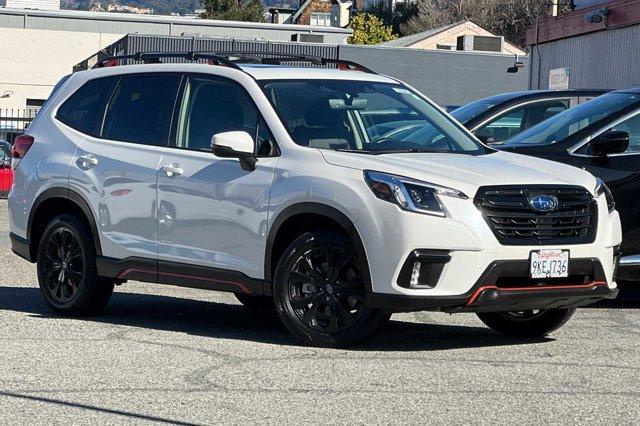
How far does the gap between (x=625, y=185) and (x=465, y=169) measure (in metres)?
2.63

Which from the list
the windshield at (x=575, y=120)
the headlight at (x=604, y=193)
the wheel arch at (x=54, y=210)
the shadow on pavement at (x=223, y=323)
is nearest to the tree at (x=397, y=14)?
the windshield at (x=575, y=120)

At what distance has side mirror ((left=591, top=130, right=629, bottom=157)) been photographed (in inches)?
412

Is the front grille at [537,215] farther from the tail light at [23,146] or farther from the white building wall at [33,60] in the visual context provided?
the white building wall at [33,60]

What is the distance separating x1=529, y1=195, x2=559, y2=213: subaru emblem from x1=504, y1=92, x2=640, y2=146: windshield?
281 cm

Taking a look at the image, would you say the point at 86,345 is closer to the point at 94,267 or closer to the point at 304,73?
the point at 94,267

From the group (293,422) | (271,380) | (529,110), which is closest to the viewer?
(293,422)

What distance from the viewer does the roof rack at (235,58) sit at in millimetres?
9742

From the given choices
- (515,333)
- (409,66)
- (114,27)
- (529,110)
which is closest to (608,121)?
(515,333)

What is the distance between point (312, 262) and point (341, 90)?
1466 mm

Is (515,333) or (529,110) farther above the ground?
(529,110)

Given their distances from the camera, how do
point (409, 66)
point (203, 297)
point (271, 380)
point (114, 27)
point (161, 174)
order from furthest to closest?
point (114, 27) → point (409, 66) → point (203, 297) → point (161, 174) → point (271, 380)

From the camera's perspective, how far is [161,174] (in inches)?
368

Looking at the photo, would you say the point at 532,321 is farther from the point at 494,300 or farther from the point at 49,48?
the point at 49,48

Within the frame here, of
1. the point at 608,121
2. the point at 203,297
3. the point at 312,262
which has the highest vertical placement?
the point at 608,121
